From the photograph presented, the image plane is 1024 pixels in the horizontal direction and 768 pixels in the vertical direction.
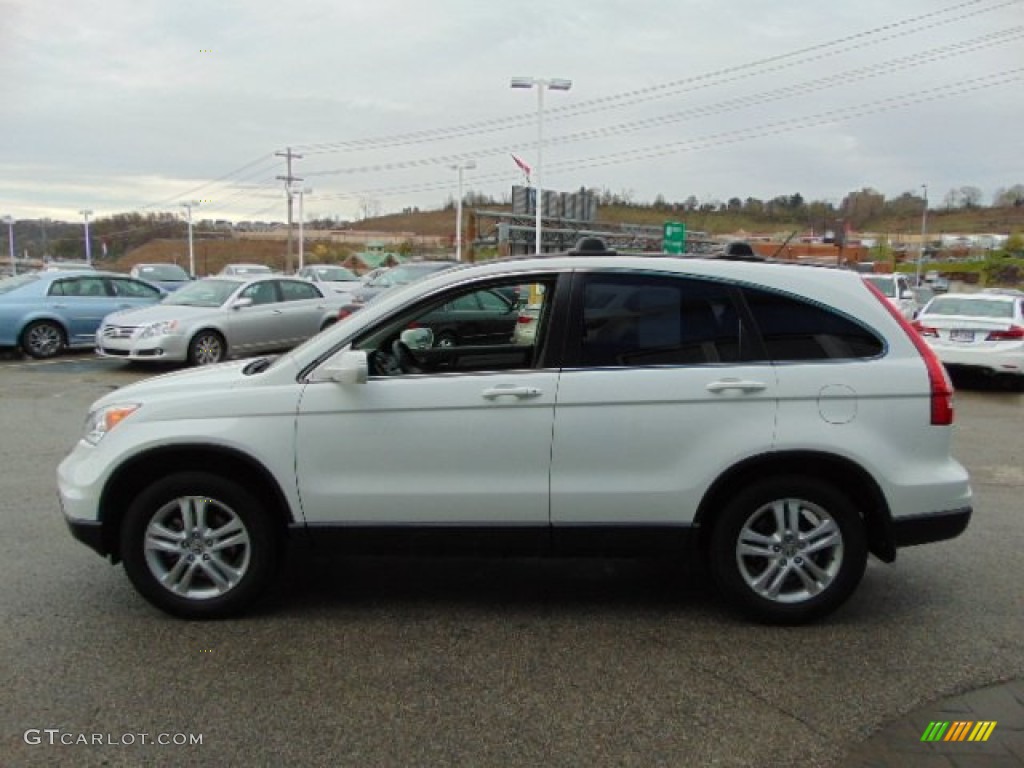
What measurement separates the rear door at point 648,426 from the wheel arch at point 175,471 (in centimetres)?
134

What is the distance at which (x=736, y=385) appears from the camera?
380 cm

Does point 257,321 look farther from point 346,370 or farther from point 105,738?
point 105,738

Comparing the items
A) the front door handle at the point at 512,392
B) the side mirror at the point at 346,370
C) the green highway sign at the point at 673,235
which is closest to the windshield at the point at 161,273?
the green highway sign at the point at 673,235

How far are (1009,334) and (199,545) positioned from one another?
41.4ft

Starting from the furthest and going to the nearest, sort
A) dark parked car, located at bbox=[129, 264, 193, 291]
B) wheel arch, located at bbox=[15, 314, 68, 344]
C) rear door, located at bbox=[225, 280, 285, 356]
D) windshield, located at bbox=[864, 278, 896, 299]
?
1. dark parked car, located at bbox=[129, 264, 193, 291]
2. windshield, located at bbox=[864, 278, 896, 299]
3. wheel arch, located at bbox=[15, 314, 68, 344]
4. rear door, located at bbox=[225, 280, 285, 356]

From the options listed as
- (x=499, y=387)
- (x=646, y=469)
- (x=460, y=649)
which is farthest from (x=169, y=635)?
(x=646, y=469)

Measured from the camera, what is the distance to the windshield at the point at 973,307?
13.1 meters

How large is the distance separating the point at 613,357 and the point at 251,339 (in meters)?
11.3

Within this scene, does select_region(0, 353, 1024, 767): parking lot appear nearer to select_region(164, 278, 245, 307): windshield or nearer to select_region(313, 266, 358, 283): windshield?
select_region(164, 278, 245, 307): windshield

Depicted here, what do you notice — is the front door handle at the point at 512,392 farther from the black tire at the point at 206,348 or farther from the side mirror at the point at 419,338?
the black tire at the point at 206,348

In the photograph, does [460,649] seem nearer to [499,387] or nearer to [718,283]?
[499,387]

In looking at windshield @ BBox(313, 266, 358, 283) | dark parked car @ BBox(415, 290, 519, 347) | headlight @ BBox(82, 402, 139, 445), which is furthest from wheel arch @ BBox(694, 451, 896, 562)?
windshield @ BBox(313, 266, 358, 283)

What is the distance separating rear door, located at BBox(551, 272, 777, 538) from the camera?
12.4 feet

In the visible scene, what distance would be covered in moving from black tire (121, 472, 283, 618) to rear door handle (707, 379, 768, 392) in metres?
2.20
